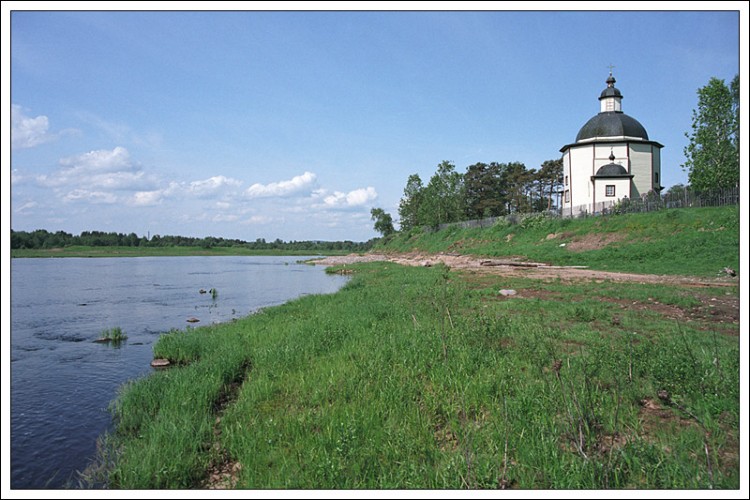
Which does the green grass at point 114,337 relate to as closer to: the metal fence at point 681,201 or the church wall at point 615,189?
the metal fence at point 681,201

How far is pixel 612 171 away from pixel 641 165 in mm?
4150

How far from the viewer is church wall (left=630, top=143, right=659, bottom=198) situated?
43.5m

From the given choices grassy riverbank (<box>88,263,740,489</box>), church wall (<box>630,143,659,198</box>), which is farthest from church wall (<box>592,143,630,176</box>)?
grassy riverbank (<box>88,263,740,489</box>)

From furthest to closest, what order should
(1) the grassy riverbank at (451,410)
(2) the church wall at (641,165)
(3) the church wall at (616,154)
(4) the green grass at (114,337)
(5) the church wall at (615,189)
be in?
(2) the church wall at (641,165), (3) the church wall at (616,154), (5) the church wall at (615,189), (4) the green grass at (114,337), (1) the grassy riverbank at (451,410)

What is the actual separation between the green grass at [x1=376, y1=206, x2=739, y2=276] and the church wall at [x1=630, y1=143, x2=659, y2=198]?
Result: 41.7 ft

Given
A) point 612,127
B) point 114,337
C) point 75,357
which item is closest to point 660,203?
point 612,127

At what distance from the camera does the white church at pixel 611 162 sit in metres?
42.1

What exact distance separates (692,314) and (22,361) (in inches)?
562

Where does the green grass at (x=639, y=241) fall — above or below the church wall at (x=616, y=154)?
below

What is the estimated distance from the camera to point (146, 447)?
16.8 ft

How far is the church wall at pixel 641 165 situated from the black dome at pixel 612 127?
1.17m

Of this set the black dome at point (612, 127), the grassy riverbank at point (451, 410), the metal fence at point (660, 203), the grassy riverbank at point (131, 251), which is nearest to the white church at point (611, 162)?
the black dome at point (612, 127)

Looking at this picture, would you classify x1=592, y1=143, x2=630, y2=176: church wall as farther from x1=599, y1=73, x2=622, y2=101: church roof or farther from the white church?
x1=599, y1=73, x2=622, y2=101: church roof

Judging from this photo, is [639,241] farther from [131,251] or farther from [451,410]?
[131,251]
